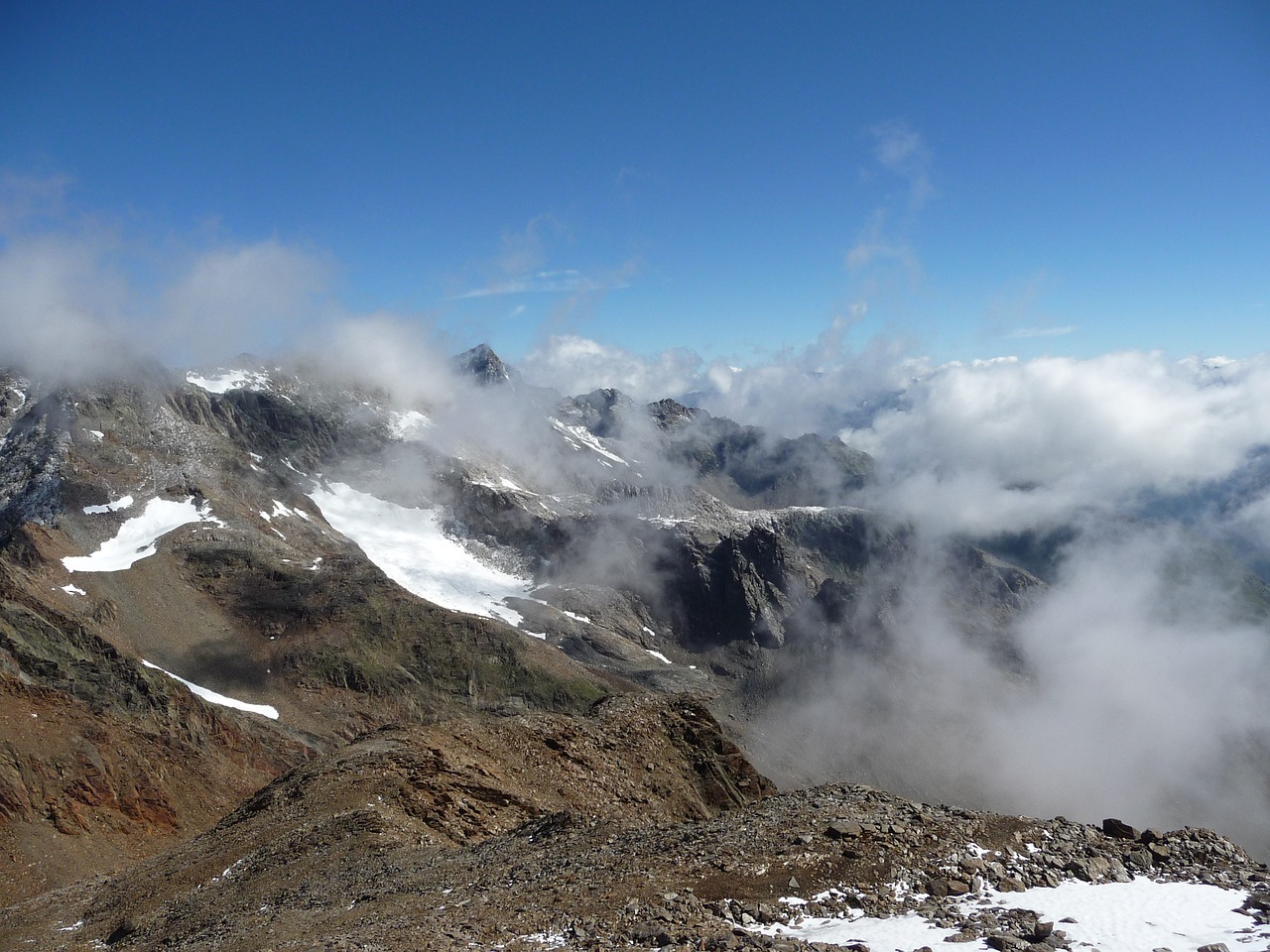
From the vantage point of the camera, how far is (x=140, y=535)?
15675 cm

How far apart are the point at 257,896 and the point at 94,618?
10841cm

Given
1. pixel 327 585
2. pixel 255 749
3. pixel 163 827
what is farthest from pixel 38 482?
pixel 163 827

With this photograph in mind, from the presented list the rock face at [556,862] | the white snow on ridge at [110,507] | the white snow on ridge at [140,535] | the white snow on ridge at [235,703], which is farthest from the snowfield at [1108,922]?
the white snow on ridge at [110,507]

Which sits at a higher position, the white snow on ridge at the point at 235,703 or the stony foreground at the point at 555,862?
the white snow on ridge at the point at 235,703

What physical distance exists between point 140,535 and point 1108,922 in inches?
6882

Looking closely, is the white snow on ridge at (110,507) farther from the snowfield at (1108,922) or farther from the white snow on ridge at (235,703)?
the snowfield at (1108,922)

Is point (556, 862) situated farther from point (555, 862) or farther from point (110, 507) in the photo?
point (110, 507)

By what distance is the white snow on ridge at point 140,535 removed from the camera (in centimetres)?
13901

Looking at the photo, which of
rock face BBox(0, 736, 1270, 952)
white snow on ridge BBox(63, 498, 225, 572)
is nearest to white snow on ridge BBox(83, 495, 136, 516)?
white snow on ridge BBox(63, 498, 225, 572)

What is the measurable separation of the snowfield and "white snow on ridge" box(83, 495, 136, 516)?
177 metres

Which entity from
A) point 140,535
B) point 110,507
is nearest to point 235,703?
point 140,535

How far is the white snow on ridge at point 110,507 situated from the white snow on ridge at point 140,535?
3.65 meters

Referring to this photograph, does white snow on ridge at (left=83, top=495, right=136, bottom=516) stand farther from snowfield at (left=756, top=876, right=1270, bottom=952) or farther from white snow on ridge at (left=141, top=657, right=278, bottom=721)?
snowfield at (left=756, top=876, right=1270, bottom=952)

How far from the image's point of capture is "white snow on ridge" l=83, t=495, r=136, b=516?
159 m
